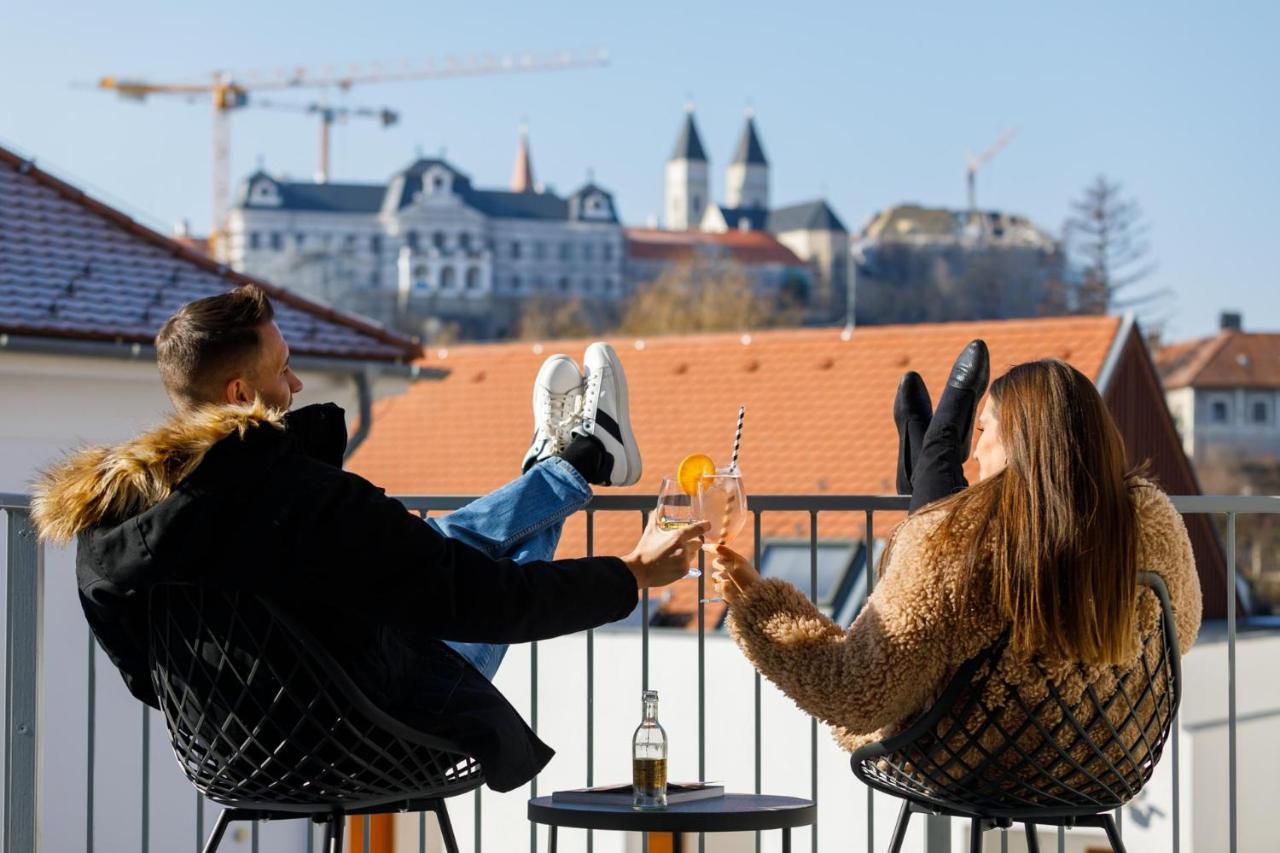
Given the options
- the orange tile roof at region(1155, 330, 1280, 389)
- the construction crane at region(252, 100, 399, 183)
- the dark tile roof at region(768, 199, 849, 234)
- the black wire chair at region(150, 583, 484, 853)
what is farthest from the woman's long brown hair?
the dark tile roof at region(768, 199, 849, 234)

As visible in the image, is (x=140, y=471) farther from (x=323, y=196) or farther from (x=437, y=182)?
(x=437, y=182)

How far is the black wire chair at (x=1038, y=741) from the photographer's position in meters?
2.89

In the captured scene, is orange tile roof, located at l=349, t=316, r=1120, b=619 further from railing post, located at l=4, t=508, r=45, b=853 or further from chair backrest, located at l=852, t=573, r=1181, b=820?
chair backrest, located at l=852, t=573, r=1181, b=820

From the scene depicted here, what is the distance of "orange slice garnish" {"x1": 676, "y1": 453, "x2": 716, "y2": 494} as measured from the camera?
3.24m

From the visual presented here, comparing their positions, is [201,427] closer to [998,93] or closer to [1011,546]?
[1011,546]

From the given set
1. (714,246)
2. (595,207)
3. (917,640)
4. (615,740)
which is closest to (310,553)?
(917,640)

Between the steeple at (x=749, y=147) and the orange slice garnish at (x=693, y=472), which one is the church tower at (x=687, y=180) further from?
the orange slice garnish at (x=693, y=472)

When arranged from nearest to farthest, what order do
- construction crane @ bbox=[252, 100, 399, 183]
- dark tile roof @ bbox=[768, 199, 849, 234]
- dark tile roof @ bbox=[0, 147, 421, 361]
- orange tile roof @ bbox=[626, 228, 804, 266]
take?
dark tile roof @ bbox=[0, 147, 421, 361]
construction crane @ bbox=[252, 100, 399, 183]
orange tile roof @ bbox=[626, 228, 804, 266]
dark tile roof @ bbox=[768, 199, 849, 234]

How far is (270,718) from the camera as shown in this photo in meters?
2.91

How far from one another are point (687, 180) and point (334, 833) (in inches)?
6408

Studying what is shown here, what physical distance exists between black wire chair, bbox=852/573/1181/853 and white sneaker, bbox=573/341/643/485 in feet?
3.15

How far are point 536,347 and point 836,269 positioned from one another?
354ft

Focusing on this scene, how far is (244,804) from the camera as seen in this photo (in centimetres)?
304

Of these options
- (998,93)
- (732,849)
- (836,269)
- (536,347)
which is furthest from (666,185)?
(732,849)
